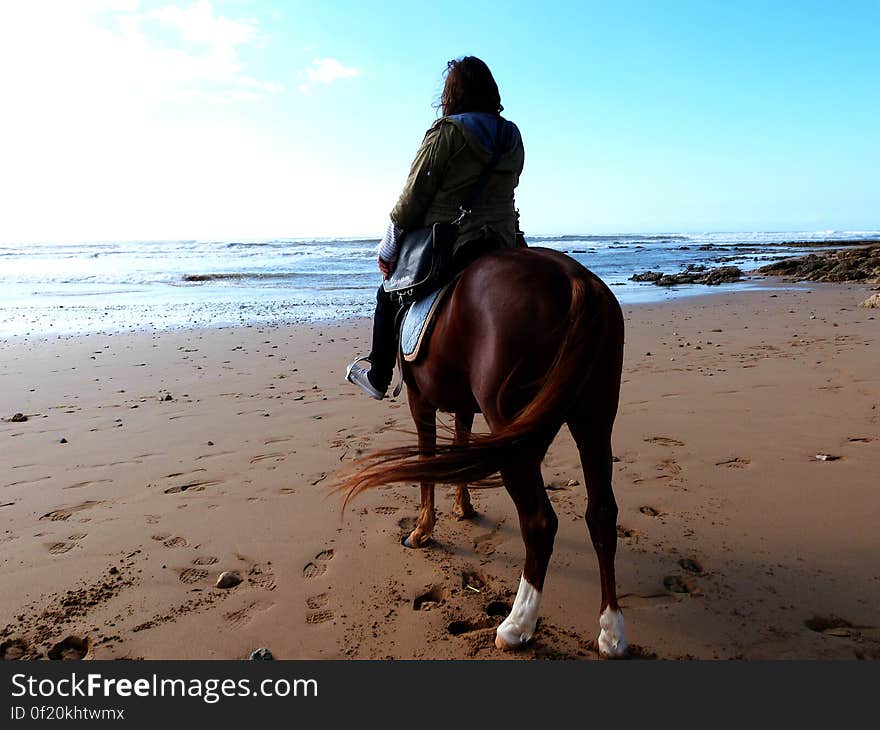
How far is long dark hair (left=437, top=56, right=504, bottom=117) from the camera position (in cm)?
289

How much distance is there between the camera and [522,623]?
8.26 feet

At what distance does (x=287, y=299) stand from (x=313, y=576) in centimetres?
1385

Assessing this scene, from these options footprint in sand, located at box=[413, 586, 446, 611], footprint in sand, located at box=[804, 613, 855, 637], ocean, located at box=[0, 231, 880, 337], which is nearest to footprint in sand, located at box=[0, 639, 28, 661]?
footprint in sand, located at box=[413, 586, 446, 611]

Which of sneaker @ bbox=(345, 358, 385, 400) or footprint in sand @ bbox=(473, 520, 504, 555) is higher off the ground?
sneaker @ bbox=(345, 358, 385, 400)

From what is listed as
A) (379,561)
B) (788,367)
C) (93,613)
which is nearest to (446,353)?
(379,561)

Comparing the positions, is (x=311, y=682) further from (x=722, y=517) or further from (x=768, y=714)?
(x=722, y=517)

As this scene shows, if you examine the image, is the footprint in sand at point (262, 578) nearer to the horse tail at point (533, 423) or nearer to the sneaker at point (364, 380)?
the horse tail at point (533, 423)

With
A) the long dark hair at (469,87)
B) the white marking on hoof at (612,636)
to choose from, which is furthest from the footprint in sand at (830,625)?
the long dark hair at (469,87)

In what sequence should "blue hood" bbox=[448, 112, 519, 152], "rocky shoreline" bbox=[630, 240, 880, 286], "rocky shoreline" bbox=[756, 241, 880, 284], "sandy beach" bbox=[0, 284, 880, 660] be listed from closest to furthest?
"sandy beach" bbox=[0, 284, 880, 660] < "blue hood" bbox=[448, 112, 519, 152] < "rocky shoreline" bbox=[756, 241, 880, 284] < "rocky shoreline" bbox=[630, 240, 880, 286]

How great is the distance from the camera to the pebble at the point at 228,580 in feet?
9.87

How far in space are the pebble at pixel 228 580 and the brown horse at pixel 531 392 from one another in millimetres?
1075

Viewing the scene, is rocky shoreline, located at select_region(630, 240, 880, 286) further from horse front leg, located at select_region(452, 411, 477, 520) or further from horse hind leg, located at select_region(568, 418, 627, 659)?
horse hind leg, located at select_region(568, 418, 627, 659)

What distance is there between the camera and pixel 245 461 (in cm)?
465

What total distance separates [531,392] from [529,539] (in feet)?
2.18
